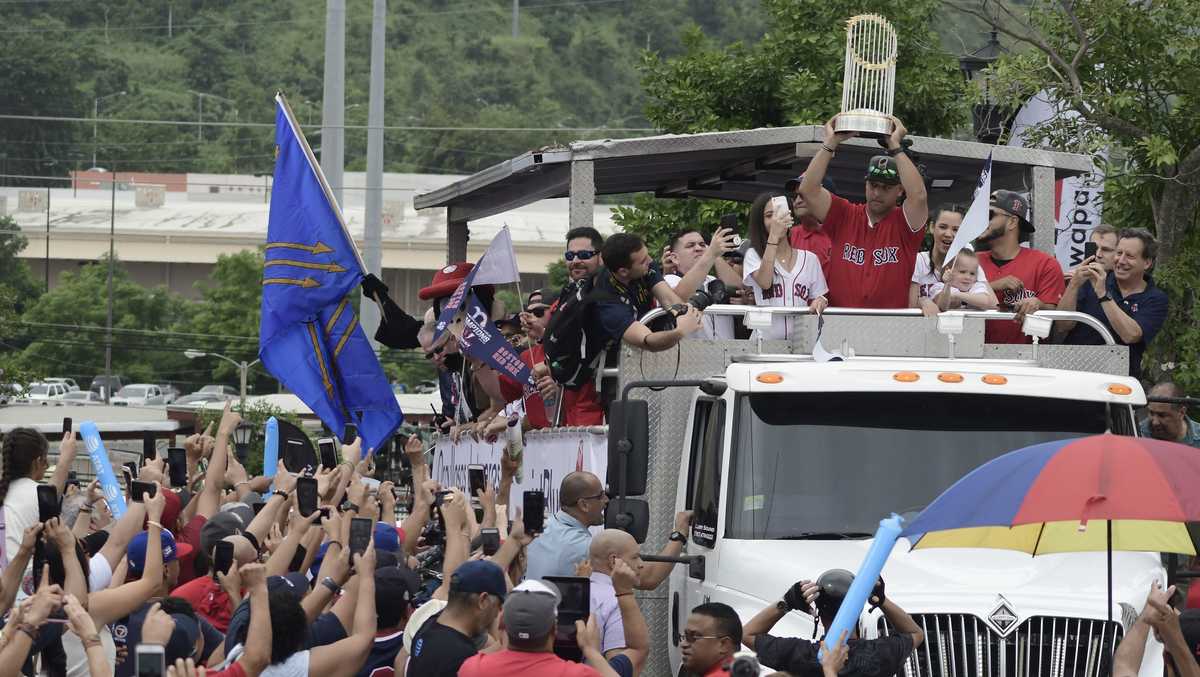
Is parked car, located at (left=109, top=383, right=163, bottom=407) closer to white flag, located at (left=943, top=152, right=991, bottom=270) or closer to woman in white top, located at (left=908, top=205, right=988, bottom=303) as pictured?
woman in white top, located at (left=908, top=205, right=988, bottom=303)

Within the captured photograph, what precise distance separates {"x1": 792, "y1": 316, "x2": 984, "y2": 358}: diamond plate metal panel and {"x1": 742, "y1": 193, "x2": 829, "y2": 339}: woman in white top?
2.11 ft

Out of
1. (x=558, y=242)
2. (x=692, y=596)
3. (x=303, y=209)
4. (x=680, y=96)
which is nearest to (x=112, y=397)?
(x=558, y=242)

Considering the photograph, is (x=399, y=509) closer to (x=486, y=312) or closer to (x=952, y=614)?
(x=486, y=312)

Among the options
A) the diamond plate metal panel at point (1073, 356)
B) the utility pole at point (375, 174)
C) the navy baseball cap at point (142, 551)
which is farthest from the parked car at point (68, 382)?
the navy baseball cap at point (142, 551)

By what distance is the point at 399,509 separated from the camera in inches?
811

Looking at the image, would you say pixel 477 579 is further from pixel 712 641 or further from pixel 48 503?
pixel 48 503

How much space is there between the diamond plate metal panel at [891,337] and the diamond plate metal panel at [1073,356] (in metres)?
0.15

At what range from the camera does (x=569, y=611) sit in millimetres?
7090

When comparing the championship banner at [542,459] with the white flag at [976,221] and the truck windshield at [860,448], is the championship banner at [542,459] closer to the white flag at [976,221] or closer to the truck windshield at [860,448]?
the truck windshield at [860,448]

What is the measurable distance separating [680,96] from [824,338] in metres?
13.3

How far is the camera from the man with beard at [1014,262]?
10906 millimetres

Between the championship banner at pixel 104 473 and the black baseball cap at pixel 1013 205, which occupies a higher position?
the black baseball cap at pixel 1013 205

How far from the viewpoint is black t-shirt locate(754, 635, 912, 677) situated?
Answer: 6.49m

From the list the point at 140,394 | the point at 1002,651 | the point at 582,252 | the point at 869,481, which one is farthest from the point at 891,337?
the point at 140,394
